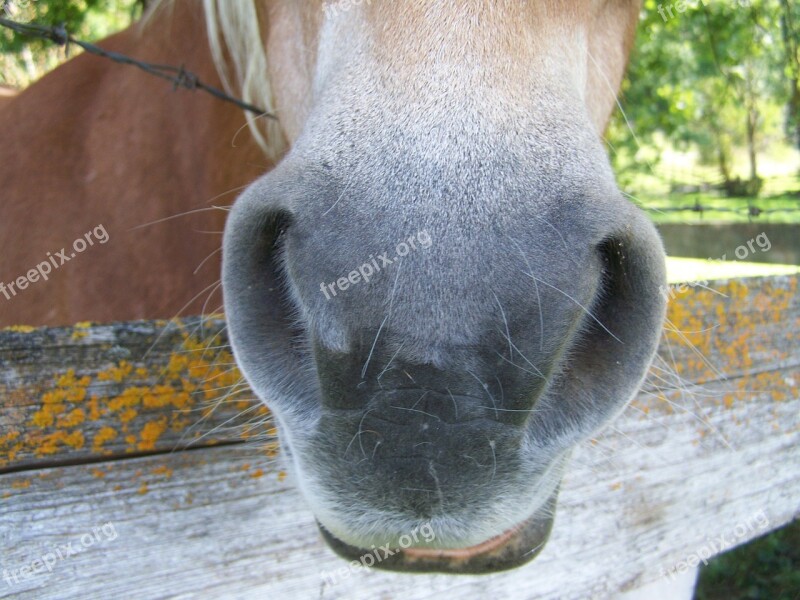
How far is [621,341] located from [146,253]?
1.46 metres

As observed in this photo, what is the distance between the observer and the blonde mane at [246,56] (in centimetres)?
178

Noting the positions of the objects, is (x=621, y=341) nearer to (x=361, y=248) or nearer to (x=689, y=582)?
(x=361, y=248)

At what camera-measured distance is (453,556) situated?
983 millimetres

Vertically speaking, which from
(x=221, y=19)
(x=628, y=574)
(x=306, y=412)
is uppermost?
(x=221, y=19)

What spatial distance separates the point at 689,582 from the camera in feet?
5.90

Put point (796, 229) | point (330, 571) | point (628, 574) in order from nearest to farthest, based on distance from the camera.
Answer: point (330, 571) → point (628, 574) → point (796, 229)

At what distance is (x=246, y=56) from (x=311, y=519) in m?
1.39

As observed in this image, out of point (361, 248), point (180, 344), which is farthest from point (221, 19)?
point (361, 248)
